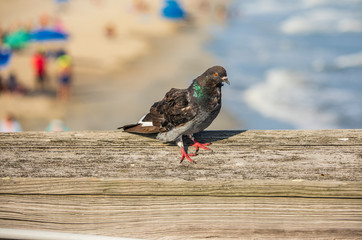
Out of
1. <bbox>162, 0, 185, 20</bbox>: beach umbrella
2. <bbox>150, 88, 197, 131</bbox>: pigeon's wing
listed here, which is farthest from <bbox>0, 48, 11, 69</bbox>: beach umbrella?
<bbox>162, 0, 185, 20</bbox>: beach umbrella

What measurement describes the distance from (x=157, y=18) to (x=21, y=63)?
19734mm

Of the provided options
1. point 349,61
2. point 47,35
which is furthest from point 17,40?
point 349,61

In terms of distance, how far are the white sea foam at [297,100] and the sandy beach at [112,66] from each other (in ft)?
7.39

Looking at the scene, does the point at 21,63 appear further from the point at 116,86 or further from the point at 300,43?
the point at 300,43

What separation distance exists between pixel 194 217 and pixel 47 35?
27045mm

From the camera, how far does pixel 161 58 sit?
30.0 m

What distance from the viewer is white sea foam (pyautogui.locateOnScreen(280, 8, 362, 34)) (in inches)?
1521

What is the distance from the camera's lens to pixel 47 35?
2659cm

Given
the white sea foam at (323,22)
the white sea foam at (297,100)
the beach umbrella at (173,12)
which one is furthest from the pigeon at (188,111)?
the beach umbrella at (173,12)

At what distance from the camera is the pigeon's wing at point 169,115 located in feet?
9.24

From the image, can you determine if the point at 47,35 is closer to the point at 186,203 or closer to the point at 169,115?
the point at 169,115

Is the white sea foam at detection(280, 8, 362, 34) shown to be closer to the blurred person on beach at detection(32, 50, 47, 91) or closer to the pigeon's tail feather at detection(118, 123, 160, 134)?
the blurred person on beach at detection(32, 50, 47, 91)

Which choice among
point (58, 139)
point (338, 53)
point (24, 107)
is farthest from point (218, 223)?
point (338, 53)

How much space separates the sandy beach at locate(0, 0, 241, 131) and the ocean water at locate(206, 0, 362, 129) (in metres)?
1.87
